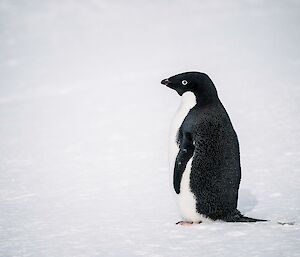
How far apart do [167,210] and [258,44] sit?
16.4 m

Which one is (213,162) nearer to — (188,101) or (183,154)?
(183,154)

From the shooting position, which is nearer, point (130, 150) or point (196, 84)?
point (196, 84)

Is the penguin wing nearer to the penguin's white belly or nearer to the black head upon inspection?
the penguin's white belly

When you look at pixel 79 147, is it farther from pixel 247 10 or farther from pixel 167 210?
pixel 247 10

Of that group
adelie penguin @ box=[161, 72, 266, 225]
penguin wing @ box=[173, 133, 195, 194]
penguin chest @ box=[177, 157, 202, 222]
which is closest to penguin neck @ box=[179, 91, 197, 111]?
adelie penguin @ box=[161, 72, 266, 225]

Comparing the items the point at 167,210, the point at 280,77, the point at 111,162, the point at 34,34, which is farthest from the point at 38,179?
the point at 34,34

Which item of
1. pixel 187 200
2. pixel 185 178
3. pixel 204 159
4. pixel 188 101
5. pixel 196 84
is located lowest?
pixel 187 200

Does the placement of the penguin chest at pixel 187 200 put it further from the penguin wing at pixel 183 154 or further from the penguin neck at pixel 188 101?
the penguin neck at pixel 188 101

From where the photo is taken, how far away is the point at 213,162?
343 cm

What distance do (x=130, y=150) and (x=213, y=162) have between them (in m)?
3.46

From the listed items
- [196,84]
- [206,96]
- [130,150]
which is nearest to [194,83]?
[196,84]

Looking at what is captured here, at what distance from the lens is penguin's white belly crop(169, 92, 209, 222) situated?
3.50 meters

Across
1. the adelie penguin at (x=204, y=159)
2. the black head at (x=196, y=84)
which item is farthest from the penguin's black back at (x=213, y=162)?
the black head at (x=196, y=84)

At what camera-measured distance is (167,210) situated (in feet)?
13.1
